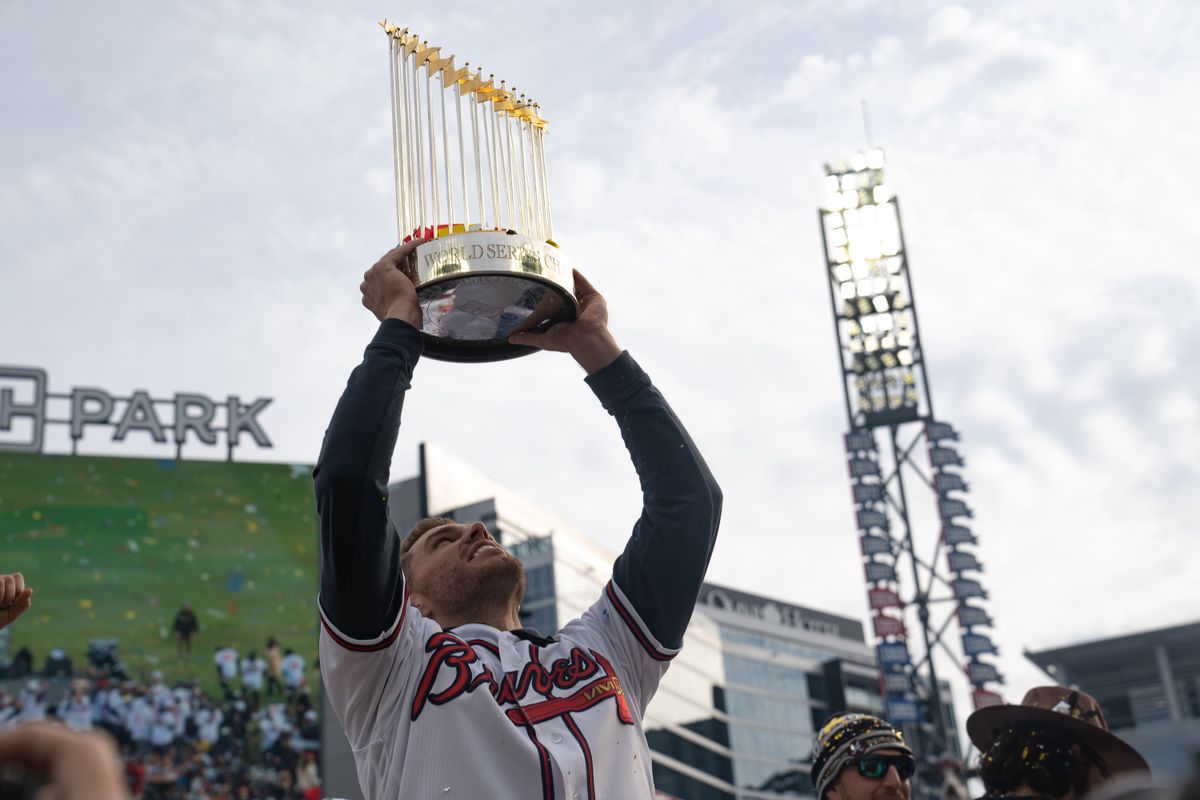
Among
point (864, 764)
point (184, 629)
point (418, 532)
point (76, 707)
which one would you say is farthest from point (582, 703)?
point (184, 629)

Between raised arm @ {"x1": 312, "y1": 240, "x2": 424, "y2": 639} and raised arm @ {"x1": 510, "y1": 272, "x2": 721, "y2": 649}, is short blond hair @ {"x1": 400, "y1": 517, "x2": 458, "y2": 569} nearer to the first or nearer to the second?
raised arm @ {"x1": 510, "y1": 272, "x2": 721, "y2": 649}

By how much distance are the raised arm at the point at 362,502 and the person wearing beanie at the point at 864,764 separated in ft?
6.58

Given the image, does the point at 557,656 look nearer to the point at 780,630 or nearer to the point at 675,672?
the point at 675,672

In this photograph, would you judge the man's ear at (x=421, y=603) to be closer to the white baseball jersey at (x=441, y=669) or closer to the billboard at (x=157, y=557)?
the white baseball jersey at (x=441, y=669)

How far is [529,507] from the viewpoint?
45.5 metres

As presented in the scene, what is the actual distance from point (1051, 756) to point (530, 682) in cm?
160

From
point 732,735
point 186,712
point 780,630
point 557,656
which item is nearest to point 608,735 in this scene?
point 557,656

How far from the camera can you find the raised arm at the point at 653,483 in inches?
138

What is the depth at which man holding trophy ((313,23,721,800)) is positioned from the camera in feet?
9.89

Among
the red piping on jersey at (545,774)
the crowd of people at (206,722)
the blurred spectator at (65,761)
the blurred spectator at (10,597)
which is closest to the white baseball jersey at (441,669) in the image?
the red piping on jersey at (545,774)

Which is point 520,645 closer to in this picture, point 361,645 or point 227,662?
point 361,645

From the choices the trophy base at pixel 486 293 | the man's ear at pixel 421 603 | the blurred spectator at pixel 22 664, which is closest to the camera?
the trophy base at pixel 486 293

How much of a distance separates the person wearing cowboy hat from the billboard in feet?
82.5

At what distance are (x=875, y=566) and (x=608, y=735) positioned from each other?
27.5 m
